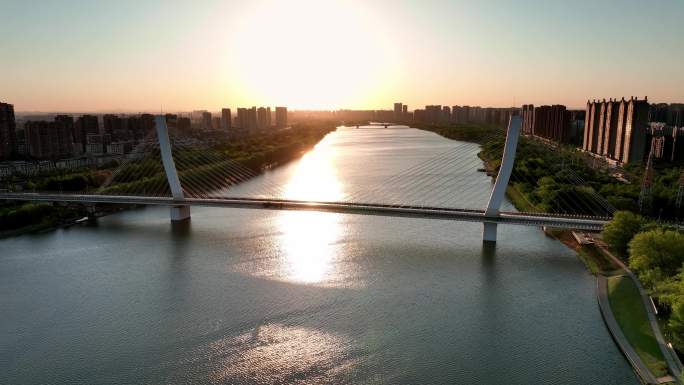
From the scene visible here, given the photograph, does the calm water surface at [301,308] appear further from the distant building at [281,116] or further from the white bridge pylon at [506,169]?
the distant building at [281,116]

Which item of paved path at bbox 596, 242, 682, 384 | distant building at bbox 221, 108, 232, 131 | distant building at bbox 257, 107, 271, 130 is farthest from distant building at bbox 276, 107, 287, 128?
paved path at bbox 596, 242, 682, 384

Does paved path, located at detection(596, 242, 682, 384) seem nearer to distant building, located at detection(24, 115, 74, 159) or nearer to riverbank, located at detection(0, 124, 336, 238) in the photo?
riverbank, located at detection(0, 124, 336, 238)

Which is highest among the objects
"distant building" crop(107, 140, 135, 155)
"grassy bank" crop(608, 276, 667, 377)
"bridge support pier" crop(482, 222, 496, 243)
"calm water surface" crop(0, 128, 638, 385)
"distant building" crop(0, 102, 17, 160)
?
"distant building" crop(0, 102, 17, 160)

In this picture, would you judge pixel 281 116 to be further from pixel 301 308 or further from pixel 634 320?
pixel 634 320

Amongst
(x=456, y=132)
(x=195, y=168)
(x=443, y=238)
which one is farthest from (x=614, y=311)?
(x=456, y=132)

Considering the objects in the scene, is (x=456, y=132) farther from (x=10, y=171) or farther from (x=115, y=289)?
(x=115, y=289)
